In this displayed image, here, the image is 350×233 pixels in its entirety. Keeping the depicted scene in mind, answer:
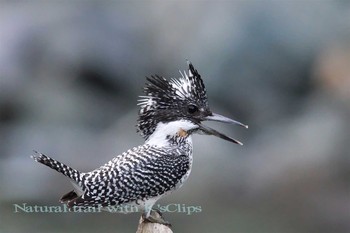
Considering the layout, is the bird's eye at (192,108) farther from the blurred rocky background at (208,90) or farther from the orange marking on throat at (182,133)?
the blurred rocky background at (208,90)

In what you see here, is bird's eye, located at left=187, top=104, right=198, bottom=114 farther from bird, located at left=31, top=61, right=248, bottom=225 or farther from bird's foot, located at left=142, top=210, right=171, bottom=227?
bird's foot, located at left=142, top=210, right=171, bottom=227

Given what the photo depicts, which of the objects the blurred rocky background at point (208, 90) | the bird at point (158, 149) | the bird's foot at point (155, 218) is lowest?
the bird's foot at point (155, 218)

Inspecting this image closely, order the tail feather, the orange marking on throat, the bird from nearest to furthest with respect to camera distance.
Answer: the tail feather
the bird
the orange marking on throat

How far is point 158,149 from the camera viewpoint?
2.93 metres

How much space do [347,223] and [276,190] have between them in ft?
2.23

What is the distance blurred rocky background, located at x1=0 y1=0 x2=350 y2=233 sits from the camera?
6871 millimetres

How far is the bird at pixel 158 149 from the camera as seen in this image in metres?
2.73

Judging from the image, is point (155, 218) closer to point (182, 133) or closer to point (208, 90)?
point (182, 133)

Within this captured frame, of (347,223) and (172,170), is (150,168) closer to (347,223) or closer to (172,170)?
(172,170)

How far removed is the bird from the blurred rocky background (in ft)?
12.4

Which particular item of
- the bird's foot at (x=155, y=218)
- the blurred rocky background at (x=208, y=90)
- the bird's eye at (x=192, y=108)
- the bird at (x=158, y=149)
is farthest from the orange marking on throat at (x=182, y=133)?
the blurred rocky background at (x=208, y=90)

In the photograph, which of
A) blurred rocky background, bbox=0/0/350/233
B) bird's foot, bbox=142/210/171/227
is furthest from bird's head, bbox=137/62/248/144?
blurred rocky background, bbox=0/0/350/233

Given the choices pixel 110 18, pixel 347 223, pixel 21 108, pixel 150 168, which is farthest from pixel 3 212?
pixel 150 168

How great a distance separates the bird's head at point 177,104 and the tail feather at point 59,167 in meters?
0.34
